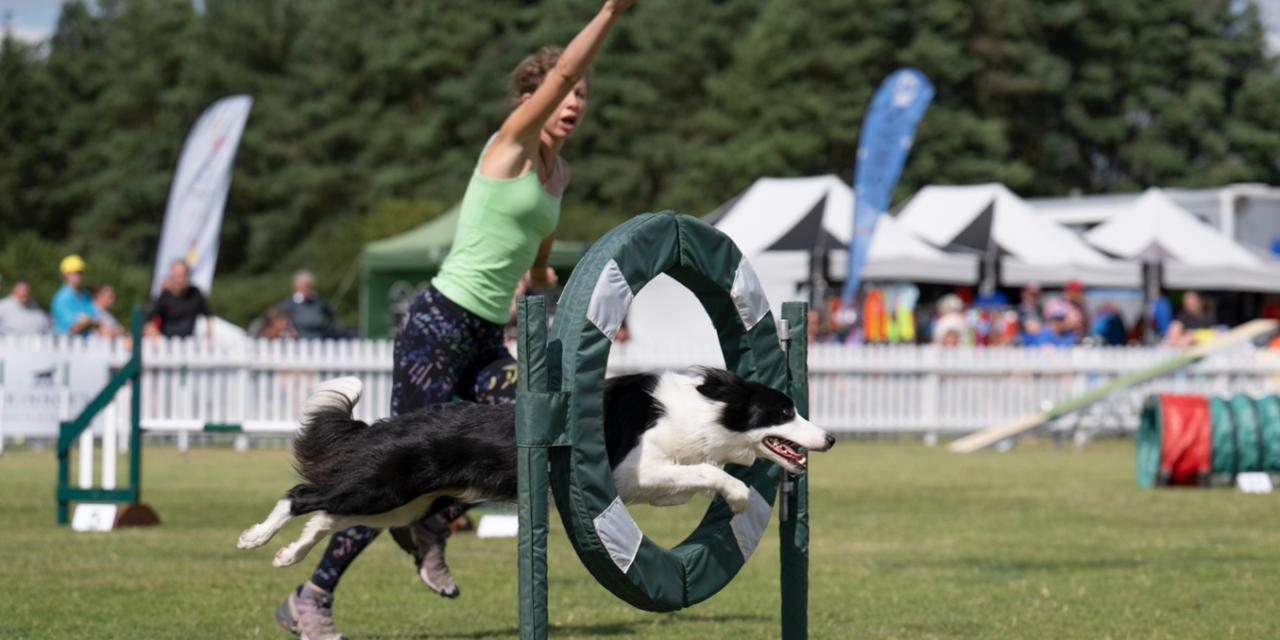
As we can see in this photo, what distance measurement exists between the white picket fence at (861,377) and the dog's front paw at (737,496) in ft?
35.4

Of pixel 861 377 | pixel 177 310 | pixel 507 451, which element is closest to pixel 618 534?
pixel 507 451

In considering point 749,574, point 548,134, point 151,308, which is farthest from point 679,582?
point 151,308

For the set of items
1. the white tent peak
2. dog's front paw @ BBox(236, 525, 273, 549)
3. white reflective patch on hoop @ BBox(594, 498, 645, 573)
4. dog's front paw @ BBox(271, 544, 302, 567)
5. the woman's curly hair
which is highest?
the white tent peak

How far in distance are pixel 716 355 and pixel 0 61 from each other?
4322 centimetres

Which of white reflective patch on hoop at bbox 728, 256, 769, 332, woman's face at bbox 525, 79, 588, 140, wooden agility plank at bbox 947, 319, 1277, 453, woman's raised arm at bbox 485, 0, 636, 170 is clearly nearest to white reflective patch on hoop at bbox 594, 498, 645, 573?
white reflective patch on hoop at bbox 728, 256, 769, 332

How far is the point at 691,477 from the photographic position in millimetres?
3225

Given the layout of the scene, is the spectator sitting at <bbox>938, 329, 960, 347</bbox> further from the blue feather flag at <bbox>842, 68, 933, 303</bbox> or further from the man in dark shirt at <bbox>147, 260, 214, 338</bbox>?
the man in dark shirt at <bbox>147, 260, 214, 338</bbox>

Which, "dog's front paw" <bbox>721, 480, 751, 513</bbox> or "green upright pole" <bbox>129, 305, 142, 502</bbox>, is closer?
"dog's front paw" <bbox>721, 480, 751, 513</bbox>

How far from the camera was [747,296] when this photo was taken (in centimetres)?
357

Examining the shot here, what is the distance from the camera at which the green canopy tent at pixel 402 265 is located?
21.7 metres

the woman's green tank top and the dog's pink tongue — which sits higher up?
the woman's green tank top

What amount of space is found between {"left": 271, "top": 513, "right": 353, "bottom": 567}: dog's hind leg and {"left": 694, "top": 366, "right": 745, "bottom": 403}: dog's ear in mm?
939

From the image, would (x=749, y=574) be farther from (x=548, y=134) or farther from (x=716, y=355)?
(x=716, y=355)

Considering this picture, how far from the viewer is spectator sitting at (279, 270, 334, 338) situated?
50.1 feet
